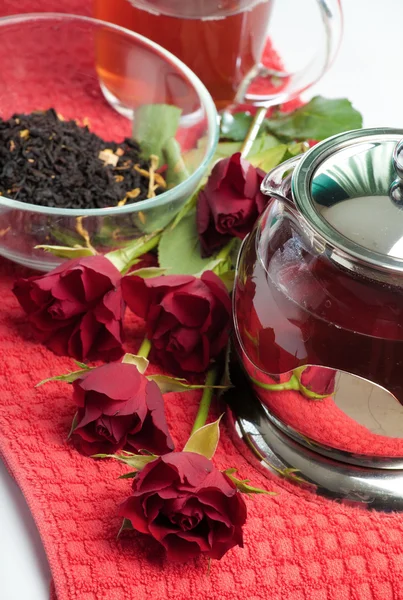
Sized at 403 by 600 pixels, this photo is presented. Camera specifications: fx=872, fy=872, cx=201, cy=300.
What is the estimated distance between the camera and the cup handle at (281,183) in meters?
0.59

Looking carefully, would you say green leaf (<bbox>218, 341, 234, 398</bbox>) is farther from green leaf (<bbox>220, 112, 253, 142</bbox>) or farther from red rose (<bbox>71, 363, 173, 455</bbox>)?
green leaf (<bbox>220, 112, 253, 142</bbox>)

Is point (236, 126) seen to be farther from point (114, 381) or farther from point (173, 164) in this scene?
point (114, 381)

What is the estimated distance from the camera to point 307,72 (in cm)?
101

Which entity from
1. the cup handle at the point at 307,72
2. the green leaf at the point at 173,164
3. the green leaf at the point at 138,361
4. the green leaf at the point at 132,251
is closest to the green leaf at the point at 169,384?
the green leaf at the point at 138,361

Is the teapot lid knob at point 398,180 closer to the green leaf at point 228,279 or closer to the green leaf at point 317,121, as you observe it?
the green leaf at point 228,279

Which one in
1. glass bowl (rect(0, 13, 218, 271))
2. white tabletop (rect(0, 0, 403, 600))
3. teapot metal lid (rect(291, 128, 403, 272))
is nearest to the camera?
teapot metal lid (rect(291, 128, 403, 272))

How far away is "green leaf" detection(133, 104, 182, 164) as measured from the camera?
90 centimetres

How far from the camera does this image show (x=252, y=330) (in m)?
0.61

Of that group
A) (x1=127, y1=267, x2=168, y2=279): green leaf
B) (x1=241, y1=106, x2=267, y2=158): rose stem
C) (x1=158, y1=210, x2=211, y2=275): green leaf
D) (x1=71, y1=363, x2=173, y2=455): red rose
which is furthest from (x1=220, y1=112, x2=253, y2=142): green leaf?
(x1=71, y1=363, x2=173, y2=455): red rose

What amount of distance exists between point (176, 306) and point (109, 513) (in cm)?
16

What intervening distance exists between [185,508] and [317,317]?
15 cm

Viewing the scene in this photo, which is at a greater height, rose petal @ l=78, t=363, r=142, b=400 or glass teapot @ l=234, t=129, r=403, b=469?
glass teapot @ l=234, t=129, r=403, b=469

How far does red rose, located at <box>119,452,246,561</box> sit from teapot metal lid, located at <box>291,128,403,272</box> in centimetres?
17

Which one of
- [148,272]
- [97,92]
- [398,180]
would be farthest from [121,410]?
[97,92]
